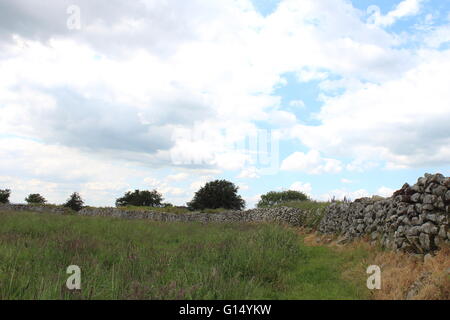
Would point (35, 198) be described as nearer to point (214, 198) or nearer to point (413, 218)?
point (214, 198)

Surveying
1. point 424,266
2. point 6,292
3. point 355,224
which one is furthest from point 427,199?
point 6,292

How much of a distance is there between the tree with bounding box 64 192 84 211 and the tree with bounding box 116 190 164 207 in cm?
749

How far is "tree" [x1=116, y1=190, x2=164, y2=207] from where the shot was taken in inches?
2235

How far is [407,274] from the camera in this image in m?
8.84

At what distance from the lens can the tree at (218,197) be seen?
47250 mm

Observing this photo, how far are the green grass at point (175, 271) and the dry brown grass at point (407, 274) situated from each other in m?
0.52

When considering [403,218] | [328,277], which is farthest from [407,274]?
[403,218]

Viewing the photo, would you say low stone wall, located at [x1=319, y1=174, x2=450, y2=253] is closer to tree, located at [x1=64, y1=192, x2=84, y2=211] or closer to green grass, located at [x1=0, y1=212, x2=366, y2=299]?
green grass, located at [x1=0, y1=212, x2=366, y2=299]

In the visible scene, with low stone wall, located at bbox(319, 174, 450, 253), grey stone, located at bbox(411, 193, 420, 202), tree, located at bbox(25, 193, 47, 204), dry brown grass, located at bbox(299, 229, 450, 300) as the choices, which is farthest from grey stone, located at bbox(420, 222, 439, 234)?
tree, located at bbox(25, 193, 47, 204)

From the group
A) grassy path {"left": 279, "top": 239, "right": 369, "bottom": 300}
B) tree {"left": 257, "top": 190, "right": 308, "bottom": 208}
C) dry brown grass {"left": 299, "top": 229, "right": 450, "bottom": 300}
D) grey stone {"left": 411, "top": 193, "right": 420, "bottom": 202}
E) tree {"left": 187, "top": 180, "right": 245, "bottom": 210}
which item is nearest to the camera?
dry brown grass {"left": 299, "top": 229, "right": 450, "bottom": 300}

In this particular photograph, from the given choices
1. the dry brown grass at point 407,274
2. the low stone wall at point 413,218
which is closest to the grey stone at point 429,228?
the low stone wall at point 413,218

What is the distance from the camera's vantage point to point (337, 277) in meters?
10.3
